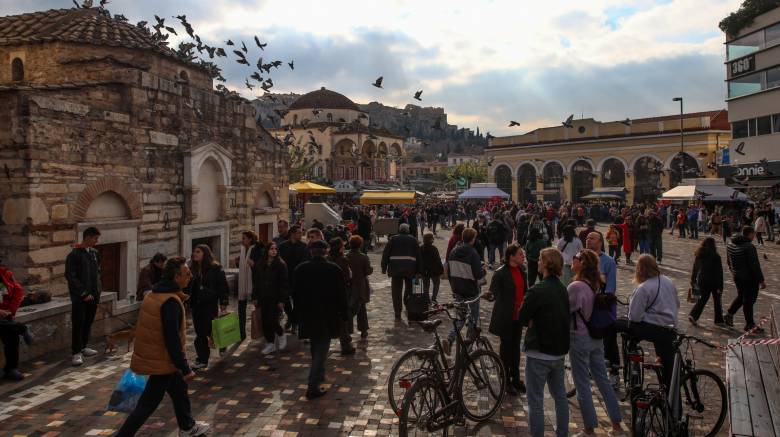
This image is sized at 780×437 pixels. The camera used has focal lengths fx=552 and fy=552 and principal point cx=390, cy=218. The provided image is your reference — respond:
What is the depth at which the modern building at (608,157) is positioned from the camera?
125ft

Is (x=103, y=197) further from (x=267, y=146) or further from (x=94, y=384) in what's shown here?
(x=267, y=146)

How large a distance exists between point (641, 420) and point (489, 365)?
1487 mm

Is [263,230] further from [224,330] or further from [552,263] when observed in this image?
[552,263]

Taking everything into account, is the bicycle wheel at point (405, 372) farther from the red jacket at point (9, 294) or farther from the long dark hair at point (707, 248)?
the long dark hair at point (707, 248)

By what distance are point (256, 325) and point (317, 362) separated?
198 cm

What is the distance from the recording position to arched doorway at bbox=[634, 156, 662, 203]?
1578 inches

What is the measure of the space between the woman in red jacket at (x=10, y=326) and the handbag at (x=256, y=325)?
260 centimetres

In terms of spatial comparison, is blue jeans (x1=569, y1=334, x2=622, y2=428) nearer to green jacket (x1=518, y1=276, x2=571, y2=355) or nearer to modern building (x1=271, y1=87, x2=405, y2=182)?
green jacket (x1=518, y1=276, x2=571, y2=355)

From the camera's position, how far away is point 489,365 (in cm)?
535

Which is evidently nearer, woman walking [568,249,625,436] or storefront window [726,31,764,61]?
woman walking [568,249,625,436]

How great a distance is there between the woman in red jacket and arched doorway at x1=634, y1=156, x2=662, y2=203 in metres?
40.8

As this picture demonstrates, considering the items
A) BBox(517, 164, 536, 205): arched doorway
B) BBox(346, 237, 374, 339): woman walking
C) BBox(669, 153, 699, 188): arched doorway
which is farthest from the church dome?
BBox(346, 237, 374, 339): woman walking

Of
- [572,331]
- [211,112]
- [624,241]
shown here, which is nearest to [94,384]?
[572,331]

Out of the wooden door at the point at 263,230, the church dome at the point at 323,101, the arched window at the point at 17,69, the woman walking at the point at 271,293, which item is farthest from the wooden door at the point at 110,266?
the church dome at the point at 323,101
